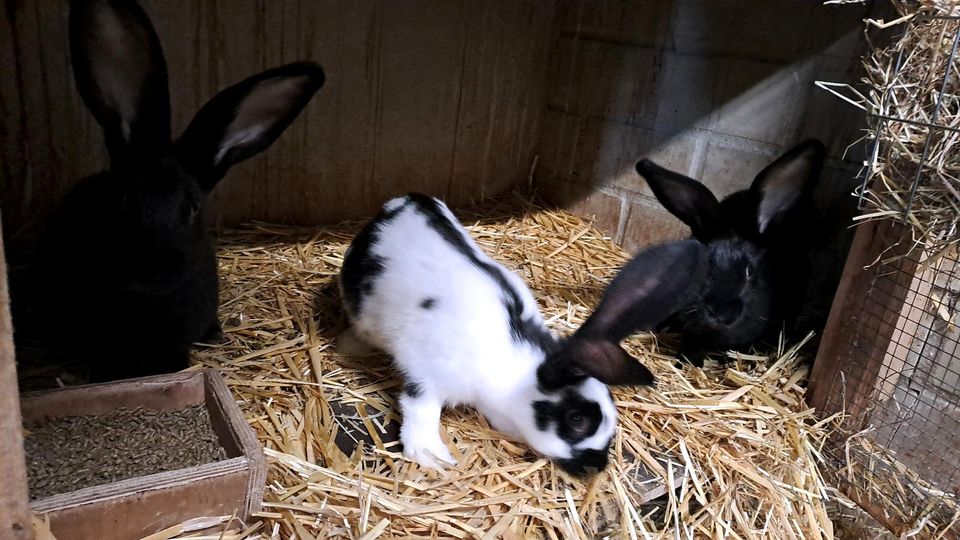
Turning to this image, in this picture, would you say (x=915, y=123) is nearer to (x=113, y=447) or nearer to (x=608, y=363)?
(x=608, y=363)

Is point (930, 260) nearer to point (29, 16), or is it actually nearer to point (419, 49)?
point (419, 49)

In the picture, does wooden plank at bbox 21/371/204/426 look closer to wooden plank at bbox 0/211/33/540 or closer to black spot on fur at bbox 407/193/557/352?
wooden plank at bbox 0/211/33/540

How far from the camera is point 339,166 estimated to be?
142 inches

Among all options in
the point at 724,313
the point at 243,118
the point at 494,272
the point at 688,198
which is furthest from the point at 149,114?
the point at 724,313

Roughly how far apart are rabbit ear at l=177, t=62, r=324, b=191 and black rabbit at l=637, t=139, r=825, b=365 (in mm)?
1455

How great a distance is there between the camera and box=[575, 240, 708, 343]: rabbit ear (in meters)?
1.75

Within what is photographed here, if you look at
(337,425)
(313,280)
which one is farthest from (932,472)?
(313,280)

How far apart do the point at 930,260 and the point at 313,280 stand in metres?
2.30

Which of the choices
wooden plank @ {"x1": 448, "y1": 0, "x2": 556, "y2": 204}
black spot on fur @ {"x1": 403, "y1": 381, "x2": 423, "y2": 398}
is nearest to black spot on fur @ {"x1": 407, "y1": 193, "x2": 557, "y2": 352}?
black spot on fur @ {"x1": 403, "y1": 381, "x2": 423, "y2": 398}

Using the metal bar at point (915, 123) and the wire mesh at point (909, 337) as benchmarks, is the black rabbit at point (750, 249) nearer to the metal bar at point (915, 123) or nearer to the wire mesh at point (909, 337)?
the wire mesh at point (909, 337)

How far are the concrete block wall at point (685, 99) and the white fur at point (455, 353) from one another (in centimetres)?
163

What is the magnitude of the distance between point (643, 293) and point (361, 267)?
44.4 inches

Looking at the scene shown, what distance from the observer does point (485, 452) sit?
→ 2.21 meters

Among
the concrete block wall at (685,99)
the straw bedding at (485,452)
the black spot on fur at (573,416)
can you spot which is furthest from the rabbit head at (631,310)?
the concrete block wall at (685,99)
